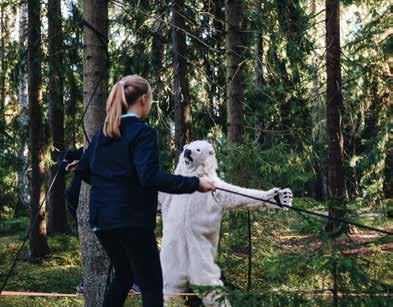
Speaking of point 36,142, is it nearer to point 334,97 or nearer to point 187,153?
Answer: point 334,97

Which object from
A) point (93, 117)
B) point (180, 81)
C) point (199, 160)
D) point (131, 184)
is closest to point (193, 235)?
point (199, 160)

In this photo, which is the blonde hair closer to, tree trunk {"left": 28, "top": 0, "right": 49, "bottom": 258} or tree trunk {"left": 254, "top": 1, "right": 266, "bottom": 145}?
tree trunk {"left": 254, "top": 1, "right": 266, "bottom": 145}

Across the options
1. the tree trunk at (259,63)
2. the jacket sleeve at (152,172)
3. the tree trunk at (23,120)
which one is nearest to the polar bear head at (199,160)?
the jacket sleeve at (152,172)

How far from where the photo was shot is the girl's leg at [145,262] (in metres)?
3.78

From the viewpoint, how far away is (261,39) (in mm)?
11289

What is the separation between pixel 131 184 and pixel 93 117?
1523 mm

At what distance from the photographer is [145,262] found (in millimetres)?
3822

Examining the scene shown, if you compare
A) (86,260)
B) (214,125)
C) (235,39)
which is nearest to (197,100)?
(214,125)

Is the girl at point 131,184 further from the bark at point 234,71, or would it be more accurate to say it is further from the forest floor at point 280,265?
the bark at point 234,71

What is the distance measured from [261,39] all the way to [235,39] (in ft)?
6.08

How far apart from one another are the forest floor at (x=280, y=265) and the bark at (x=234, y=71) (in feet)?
7.02

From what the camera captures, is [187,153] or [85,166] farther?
[187,153]

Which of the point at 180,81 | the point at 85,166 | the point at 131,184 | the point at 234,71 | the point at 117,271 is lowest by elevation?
the point at 117,271

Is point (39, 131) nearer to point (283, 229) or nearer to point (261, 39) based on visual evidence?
point (261, 39)
